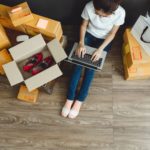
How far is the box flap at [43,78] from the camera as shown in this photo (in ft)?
5.23

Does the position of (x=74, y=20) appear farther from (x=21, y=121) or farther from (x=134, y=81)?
(x=21, y=121)

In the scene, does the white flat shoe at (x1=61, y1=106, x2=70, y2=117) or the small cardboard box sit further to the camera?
the white flat shoe at (x1=61, y1=106, x2=70, y2=117)

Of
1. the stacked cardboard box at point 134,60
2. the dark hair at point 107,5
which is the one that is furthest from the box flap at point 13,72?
the stacked cardboard box at point 134,60

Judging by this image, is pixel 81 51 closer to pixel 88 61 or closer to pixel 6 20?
pixel 88 61

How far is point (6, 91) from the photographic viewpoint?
1.88m

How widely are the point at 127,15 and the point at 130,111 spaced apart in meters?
0.64

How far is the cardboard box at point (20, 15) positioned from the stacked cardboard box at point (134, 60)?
2.13 ft

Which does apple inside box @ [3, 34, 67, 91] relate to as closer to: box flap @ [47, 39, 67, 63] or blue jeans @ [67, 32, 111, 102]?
box flap @ [47, 39, 67, 63]

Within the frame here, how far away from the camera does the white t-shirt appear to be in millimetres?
1635

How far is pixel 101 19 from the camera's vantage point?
1.67 meters

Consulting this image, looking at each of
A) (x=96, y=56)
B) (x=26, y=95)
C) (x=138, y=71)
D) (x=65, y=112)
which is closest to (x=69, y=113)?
(x=65, y=112)

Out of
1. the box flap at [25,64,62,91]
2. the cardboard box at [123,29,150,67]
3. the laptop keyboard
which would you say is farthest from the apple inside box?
the cardboard box at [123,29,150,67]

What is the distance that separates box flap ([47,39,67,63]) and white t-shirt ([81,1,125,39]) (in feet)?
0.80

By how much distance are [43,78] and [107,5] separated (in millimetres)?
546
